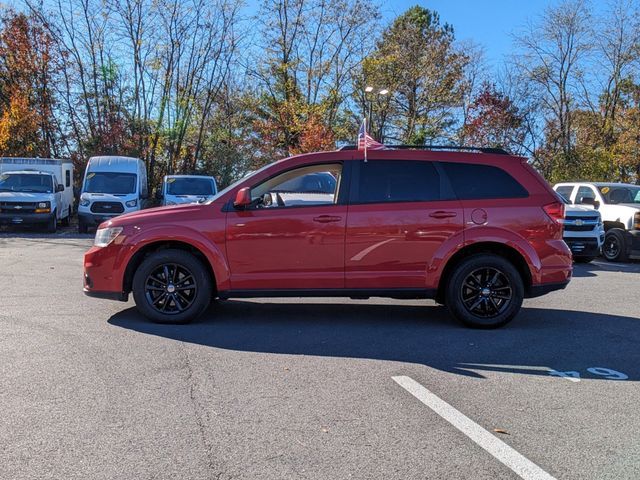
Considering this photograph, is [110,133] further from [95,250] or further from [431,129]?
[95,250]

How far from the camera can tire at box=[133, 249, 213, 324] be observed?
6500 mm

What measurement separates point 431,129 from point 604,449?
33.8 metres

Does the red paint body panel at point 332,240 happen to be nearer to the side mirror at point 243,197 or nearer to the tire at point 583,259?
the side mirror at point 243,197

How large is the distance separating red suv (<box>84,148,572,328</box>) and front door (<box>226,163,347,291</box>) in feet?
0.04

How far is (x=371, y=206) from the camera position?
6.54m

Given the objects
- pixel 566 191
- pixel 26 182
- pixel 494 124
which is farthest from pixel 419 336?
pixel 494 124

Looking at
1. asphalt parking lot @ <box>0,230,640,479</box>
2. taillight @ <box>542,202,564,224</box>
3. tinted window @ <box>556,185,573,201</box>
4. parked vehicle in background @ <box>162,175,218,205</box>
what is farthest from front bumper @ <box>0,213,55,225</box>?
taillight @ <box>542,202,564,224</box>

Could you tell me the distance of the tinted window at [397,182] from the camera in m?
6.61

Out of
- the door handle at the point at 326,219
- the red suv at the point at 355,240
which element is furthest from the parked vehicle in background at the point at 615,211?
the door handle at the point at 326,219

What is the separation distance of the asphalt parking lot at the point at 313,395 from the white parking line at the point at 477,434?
0.01 m

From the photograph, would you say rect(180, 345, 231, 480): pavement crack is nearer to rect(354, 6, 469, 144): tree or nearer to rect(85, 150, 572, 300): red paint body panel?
rect(85, 150, 572, 300): red paint body panel

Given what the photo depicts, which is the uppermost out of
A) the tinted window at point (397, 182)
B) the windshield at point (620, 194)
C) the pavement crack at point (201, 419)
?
the windshield at point (620, 194)

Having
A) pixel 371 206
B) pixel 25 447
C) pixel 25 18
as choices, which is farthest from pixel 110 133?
pixel 25 447

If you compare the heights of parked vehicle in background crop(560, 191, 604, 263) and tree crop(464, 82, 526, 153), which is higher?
tree crop(464, 82, 526, 153)
